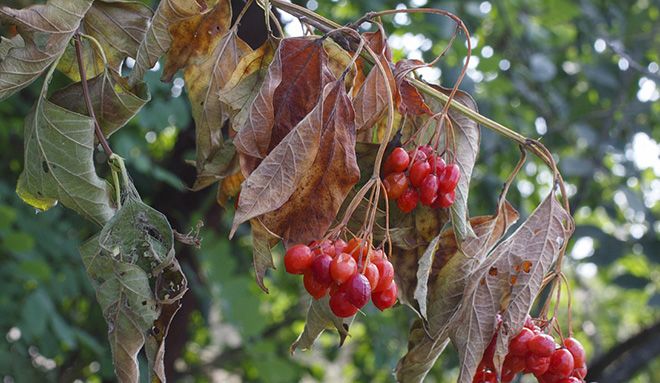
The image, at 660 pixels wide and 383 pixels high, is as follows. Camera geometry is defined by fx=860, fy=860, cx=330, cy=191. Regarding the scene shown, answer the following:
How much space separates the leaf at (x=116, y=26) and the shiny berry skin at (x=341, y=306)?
1.06ft

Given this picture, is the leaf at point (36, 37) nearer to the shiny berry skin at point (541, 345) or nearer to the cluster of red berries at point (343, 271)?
the cluster of red berries at point (343, 271)

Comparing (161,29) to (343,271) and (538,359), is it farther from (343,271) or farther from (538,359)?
(538,359)

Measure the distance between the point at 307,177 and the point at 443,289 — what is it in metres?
0.20

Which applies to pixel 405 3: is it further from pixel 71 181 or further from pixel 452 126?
pixel 71 181

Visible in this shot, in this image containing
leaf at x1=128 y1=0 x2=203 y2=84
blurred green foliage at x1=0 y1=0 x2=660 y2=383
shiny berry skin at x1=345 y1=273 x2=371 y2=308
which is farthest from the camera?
blurred green foliage at x1=0 y1=0 x2=660 y2=383

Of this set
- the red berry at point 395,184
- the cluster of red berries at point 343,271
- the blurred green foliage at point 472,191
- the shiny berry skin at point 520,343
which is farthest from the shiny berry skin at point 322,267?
the blurred green foliage at point 472,191

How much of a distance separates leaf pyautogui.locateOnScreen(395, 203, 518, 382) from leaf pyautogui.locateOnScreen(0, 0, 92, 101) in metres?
0.39

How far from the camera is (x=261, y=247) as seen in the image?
0.69 m

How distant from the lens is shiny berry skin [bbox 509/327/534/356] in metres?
0.81

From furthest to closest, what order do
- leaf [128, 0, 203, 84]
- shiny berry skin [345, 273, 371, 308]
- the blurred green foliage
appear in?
the blurred green foliage → leaf [128, 0, 203, 84] → shiny berry skin [345, 273, 371, 308]

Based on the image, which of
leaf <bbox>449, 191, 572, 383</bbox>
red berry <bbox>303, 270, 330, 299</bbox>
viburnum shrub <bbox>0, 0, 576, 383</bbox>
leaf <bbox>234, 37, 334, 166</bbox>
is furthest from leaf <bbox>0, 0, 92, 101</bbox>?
leaf <bbox>449, 191, 572, 383</bbox>

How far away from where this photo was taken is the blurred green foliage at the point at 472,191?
207 centimetres

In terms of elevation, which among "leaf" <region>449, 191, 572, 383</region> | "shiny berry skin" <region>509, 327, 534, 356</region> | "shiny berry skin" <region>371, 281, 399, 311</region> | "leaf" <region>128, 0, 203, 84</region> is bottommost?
"shiny berry skin" <region>509, 327, 534, 356</region>

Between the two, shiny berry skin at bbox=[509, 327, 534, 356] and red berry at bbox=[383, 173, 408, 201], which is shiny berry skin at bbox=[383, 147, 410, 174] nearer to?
red berry at bbox=[383, 173, 408, 201]
